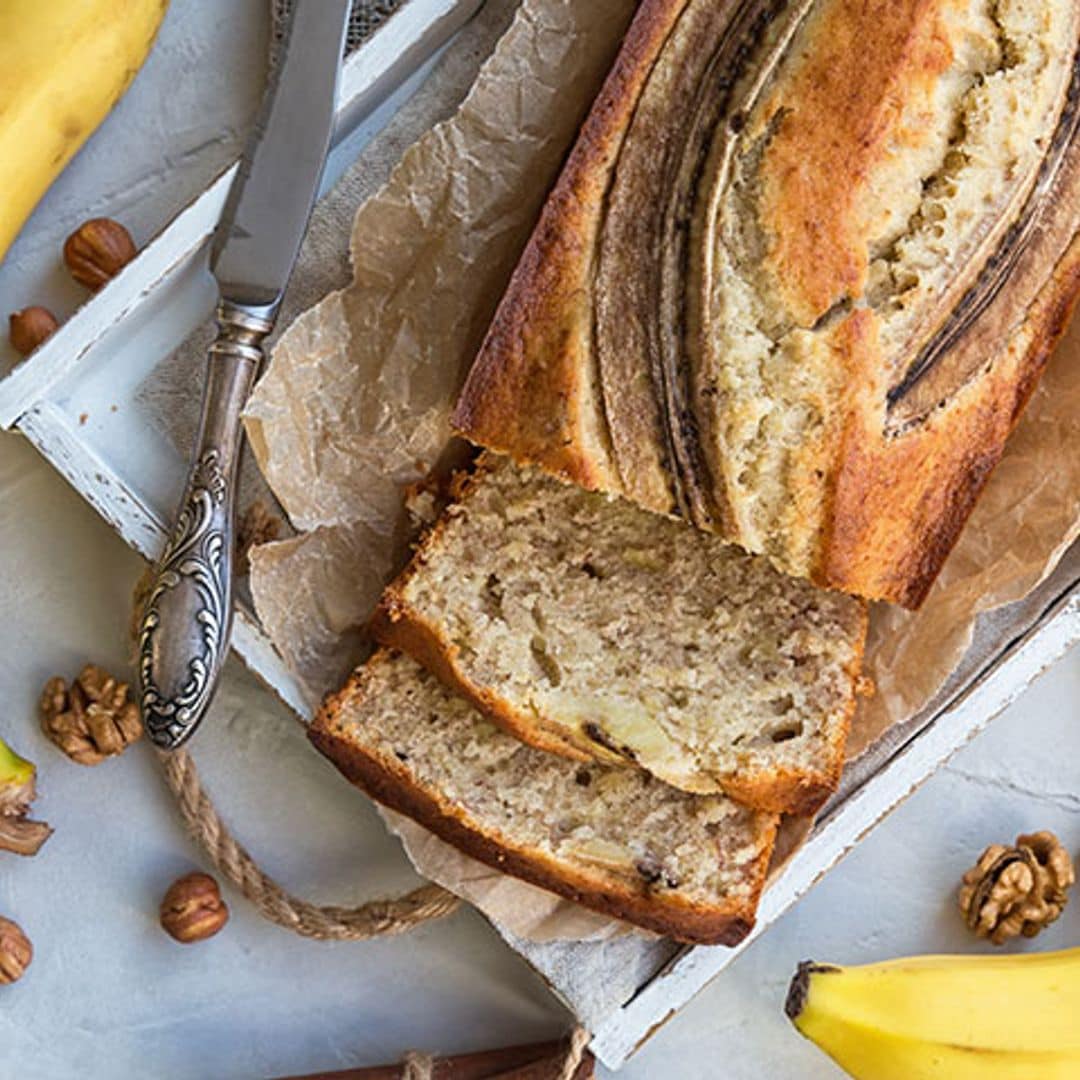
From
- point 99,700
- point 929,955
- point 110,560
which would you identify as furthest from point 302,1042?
point 929,955

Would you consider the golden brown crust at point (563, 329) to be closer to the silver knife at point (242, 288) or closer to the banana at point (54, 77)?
the silver knife at point (242, 288)

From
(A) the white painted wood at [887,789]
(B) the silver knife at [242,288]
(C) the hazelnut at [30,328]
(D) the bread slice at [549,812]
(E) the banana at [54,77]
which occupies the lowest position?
(A) the white painted wood at [887,789]

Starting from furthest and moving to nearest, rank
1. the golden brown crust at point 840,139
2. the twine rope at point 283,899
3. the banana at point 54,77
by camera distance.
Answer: the twine rope at point 283,899 → the banana at point 54,77 → the golden brown crust at point 840,139

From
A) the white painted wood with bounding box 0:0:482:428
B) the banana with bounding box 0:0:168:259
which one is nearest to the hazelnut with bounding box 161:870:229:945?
the white painted wood with bounding box 0:0:482:428

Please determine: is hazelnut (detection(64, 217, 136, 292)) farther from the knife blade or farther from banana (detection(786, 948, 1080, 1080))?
banana (detection(786, 948, 1080, 1080))

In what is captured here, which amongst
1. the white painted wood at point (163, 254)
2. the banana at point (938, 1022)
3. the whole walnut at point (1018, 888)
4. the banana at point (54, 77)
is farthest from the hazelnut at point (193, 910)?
the whole walnut at point (1018, 888)

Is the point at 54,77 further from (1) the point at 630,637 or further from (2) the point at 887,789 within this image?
(2) the point at 887,789
